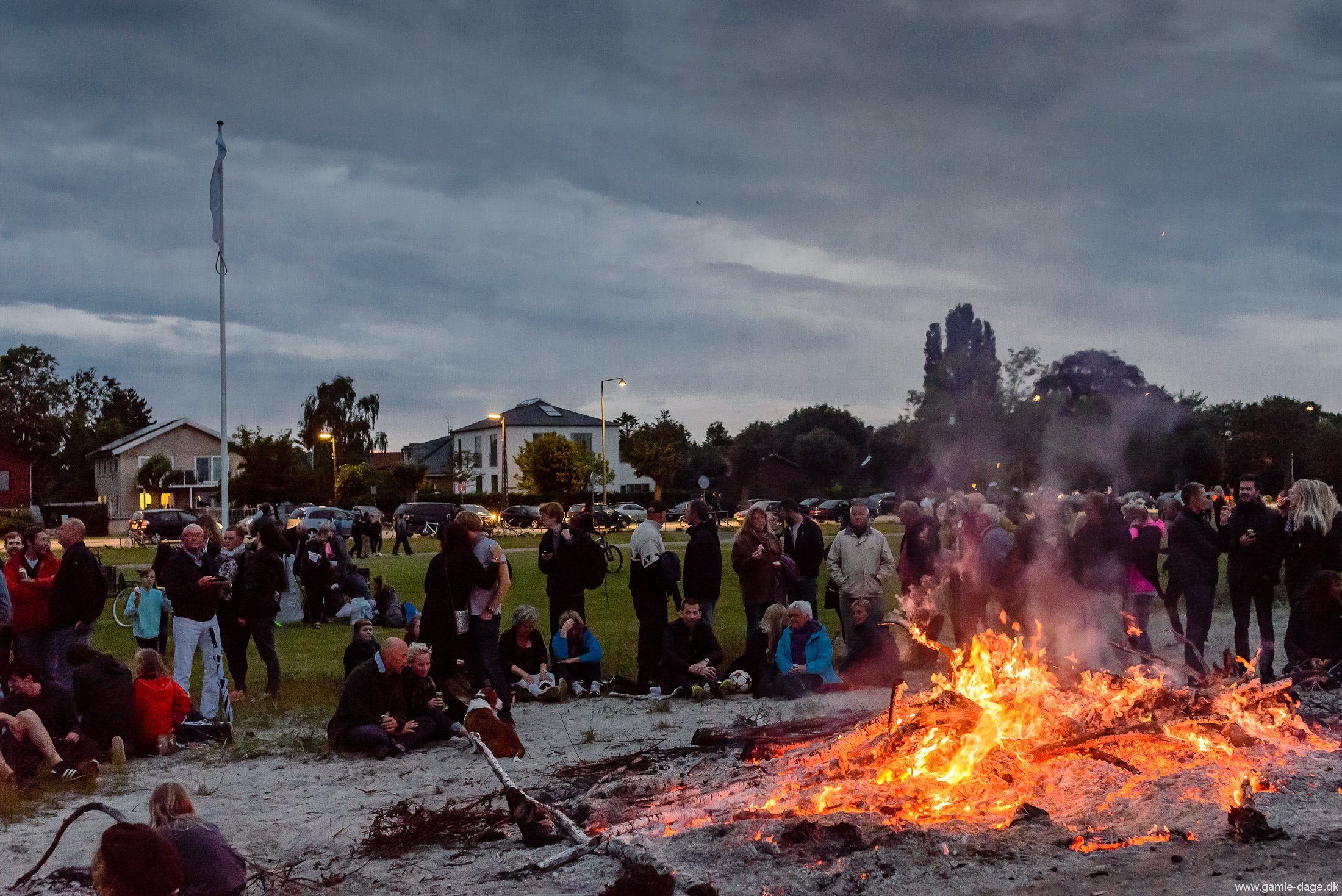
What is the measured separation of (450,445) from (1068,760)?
92.0 meters

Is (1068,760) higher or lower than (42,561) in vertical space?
lower

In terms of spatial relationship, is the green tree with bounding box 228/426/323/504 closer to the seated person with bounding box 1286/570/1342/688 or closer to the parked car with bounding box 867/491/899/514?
the parked car with bounding box 867/491/899/514

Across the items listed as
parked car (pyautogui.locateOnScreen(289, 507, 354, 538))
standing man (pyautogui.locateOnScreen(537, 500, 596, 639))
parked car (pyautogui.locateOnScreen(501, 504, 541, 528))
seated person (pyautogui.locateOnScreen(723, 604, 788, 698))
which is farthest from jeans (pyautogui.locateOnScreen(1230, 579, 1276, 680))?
parked car (pyautogui.locateOnScreen(501, 504, 541, 528))

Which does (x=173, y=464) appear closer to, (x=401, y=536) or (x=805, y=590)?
(x=401, y=536)

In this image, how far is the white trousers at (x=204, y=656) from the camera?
888 cm

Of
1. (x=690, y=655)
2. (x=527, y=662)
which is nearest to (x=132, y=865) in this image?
(x=527, y=662)

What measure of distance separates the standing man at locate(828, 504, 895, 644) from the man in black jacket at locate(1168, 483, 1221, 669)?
8.59ft

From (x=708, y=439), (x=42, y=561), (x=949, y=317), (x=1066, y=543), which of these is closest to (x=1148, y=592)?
(x=1066, y=543)

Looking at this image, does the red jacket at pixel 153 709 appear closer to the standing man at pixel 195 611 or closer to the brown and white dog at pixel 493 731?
the standing man at pixel 195 611

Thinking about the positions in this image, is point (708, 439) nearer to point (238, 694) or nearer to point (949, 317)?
point (949, 317)

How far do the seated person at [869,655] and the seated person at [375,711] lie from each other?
166 inches

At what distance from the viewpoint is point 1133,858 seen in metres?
4.94

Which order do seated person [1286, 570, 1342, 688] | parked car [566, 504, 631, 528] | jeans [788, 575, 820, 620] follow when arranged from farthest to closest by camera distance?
parked car [566, 504, 631, 528]
jeans [788, 575, 820, 620]
seated person [1286, 570, 1342, 688]

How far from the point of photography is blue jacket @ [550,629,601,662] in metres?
10.3
